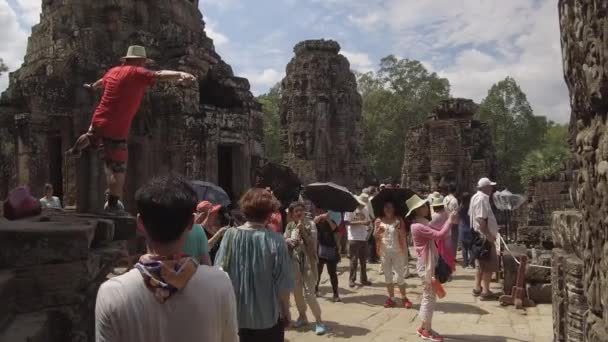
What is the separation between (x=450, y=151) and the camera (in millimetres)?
17578

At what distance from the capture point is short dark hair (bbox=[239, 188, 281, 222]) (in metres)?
3.94

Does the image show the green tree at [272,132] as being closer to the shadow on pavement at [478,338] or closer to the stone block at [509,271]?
the stone block at [509,271]

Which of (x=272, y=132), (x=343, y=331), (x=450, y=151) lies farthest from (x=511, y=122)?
(x=343, y=331)

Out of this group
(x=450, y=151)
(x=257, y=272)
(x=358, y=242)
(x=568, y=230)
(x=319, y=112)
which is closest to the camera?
(x=568, y=230)

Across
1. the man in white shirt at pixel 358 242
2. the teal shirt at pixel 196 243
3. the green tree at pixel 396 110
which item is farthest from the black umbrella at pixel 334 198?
the green tree at pixel 396 110

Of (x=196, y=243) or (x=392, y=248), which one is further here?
(x=392, y=248)

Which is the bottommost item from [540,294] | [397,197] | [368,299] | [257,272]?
[368,299]

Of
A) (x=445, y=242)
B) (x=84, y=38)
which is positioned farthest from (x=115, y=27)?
(x=445, y=242)

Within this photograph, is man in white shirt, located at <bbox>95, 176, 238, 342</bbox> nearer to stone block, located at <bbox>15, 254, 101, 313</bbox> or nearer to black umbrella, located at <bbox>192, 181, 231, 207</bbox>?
stone block, located at <bbox>15, 254, 101, 313</bbox>

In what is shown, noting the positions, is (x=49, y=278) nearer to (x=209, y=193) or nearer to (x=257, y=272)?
(x=257, y=272)

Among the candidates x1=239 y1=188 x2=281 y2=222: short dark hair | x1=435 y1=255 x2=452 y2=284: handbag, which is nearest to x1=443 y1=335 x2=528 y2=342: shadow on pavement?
x1=435 y1=255 x2=452 y2=284: handbag

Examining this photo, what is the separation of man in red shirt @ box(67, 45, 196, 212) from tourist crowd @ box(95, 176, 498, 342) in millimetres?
1037

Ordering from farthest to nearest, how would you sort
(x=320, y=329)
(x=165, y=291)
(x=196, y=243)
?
(x=320, y=329)
(x=196, y=243)
(x=165, y=291)

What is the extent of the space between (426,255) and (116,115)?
4.00 meters
